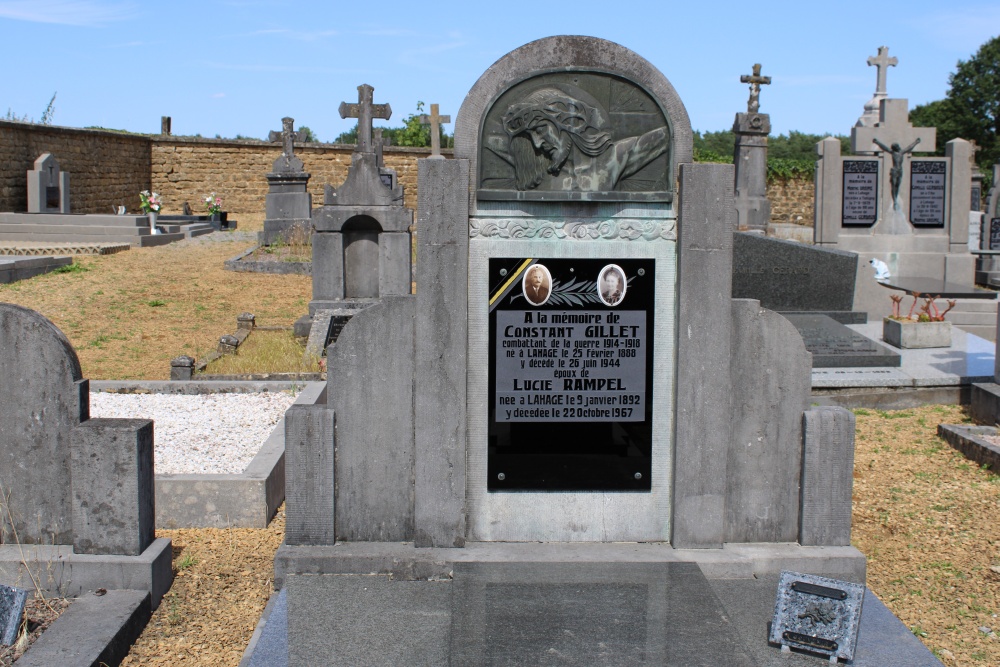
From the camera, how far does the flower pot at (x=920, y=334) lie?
34.9 feet

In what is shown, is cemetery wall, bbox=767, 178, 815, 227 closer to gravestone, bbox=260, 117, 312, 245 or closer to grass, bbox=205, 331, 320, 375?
gravestone, bbox=260, 117, 312, 245

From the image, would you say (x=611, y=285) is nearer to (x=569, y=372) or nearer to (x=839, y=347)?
(x=569, y=372)

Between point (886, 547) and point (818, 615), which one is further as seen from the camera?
point (886, 547)

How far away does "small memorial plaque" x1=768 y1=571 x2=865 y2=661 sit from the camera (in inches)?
149

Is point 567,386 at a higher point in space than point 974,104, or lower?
lower

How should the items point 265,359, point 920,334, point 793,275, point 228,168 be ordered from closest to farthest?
point 265,359 < point 920,334 < point 793,275 < point 228,168

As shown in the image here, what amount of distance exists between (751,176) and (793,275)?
11.6 metres

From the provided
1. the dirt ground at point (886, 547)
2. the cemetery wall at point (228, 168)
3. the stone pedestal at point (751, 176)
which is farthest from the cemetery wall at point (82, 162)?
the stone pedestal at point (751, 176)

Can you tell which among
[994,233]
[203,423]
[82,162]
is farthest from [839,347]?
[82,162]

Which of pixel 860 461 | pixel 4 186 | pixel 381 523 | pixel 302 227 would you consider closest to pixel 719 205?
pixel 381 523

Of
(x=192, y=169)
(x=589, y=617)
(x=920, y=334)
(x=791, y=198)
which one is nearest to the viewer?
(x=589, y=617)

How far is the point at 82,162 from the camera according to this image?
94.8ft

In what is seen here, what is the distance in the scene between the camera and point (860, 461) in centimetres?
716

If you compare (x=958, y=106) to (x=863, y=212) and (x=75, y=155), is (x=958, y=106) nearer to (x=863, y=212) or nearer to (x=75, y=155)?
(x=863, y=212)
